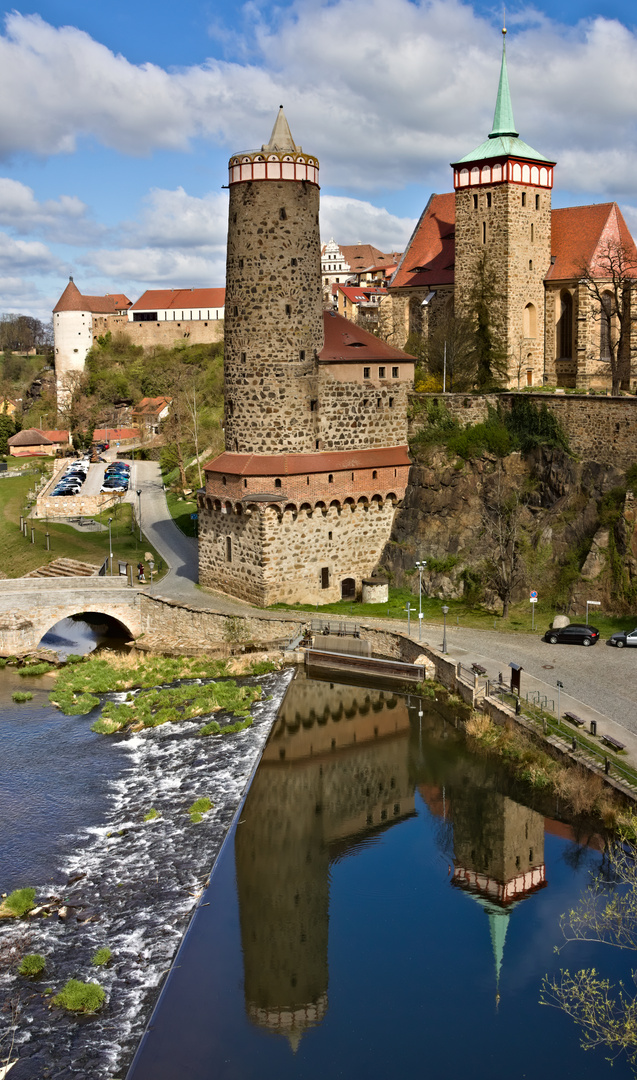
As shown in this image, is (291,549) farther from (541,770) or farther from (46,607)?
(541,770)

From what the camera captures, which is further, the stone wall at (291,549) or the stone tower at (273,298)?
the stone wall at (291,549)

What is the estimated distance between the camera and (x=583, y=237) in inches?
1890

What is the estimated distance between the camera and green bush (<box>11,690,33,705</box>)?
32.8m

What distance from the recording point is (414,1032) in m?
17.3

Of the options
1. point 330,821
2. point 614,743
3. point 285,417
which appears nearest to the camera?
point 614,743

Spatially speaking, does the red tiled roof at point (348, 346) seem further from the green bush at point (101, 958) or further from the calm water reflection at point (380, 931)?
the green bush at point (101, 958)

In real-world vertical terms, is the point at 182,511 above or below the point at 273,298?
below

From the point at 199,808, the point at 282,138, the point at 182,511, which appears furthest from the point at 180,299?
the point at 199,808

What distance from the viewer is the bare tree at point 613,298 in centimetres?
4538

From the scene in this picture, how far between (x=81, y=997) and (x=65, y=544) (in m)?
33.0

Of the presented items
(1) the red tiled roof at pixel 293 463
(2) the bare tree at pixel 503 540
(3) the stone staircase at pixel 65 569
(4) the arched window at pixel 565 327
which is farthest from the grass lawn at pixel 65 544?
(4) the arched window at pixel 565 327

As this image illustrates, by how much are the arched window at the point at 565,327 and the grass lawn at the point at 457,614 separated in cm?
1638

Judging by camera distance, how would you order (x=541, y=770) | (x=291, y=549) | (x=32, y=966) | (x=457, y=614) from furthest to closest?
(x=291, y=549) → (x=457, y=614) → (x=541, y=770) → (x=32, y=966)

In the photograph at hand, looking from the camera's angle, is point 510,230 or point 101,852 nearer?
point 101,852
